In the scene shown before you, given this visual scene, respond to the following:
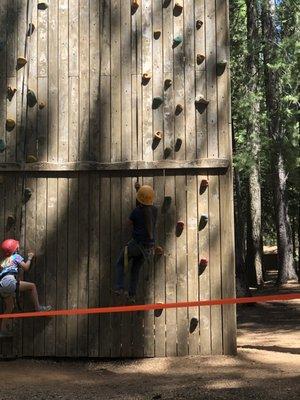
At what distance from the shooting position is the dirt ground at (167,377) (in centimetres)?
610

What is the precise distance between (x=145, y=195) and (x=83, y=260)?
1394 millimetres

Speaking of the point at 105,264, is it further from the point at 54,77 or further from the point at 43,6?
the point at 43,6

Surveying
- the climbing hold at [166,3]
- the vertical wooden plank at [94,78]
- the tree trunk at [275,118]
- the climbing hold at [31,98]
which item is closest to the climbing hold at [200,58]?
the climbing hold at [166,3]

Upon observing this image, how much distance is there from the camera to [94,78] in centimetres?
859

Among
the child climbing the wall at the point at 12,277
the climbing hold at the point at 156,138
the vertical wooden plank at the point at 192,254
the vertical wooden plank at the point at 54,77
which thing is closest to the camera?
the child climbing the wall at the point at 12,277

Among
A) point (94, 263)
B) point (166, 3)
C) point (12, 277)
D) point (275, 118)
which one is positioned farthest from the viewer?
point (275, 118)

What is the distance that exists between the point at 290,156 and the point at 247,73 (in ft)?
24.6

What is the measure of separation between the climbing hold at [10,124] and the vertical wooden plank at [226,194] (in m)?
3.11

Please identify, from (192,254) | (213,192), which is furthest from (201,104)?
(192,254)

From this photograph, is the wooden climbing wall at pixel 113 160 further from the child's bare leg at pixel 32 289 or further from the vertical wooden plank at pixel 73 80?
the child's bare leg at pixel 32 289

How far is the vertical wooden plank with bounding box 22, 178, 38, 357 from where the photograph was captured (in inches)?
325

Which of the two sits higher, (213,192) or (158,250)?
(213,192)

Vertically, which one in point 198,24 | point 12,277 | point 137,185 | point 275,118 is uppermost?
point 275,118

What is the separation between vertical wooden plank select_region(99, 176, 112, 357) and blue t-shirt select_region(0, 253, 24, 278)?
3.95 feet
